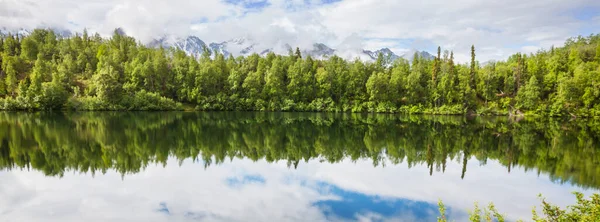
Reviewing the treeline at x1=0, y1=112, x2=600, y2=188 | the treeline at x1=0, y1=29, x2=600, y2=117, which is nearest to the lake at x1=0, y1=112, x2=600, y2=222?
the treeline at x1=0, y1=112, x2=600, y2=188

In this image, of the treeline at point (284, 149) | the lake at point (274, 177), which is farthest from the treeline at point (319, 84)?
the lake at point (274, 177)

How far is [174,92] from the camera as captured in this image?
79938 millimetres

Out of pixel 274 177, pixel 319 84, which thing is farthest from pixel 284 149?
pixel 319 84

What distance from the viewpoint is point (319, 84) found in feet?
272

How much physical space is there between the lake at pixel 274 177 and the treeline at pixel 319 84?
4514cm

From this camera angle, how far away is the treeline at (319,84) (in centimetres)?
7069

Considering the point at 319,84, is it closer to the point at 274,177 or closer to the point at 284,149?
the point at 284,149

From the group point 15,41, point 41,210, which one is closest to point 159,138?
point 41,210

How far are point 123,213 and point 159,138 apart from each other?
18.2 metres

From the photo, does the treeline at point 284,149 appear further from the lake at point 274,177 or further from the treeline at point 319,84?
the treeline at point 319,84

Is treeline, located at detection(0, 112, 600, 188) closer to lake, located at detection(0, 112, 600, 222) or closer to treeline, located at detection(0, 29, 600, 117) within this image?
lake, located at detection(0, 112, 600, 222)

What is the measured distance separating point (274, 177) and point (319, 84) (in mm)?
65921

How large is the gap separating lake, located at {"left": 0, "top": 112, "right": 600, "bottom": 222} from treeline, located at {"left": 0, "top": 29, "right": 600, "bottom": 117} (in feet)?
148

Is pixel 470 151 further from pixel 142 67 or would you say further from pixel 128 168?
pixel 142 67
